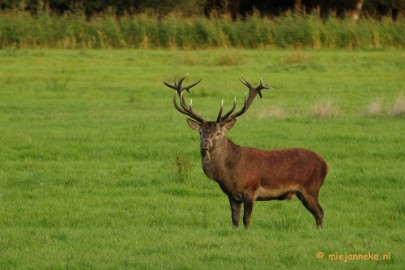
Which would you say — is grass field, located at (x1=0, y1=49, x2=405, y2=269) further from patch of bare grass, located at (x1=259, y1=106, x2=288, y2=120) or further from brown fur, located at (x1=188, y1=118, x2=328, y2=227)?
brown fur, located at (x1=188, y1=118, x2=328, y2=227)

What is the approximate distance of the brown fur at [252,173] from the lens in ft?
33.9

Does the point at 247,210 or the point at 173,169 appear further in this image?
the point at 173,169

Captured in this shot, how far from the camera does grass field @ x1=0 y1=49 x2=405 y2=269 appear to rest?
30.3ft

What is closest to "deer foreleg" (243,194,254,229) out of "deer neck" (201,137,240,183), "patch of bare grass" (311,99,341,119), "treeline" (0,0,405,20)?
"deer neck" (201,137,240,183)

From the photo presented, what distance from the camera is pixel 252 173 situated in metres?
10.4

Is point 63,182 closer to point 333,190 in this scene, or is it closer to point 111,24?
point 333,190

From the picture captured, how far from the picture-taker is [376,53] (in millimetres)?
34000

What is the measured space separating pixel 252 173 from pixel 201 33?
26.7 m

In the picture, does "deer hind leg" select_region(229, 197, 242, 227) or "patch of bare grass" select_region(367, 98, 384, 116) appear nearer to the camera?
"deer hind leg" select_region(229, 197, 242, 227)

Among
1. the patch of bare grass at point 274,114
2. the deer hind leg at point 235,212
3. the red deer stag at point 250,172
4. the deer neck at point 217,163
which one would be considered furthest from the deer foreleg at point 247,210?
the patch of bare grass at point 274,114

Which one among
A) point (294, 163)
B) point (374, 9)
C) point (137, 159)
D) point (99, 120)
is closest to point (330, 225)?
point (294, 163)

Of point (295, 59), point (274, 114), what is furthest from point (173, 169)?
point (295, 59)

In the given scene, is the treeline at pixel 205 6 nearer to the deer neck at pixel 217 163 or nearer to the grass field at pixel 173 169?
the grass field at pixel 173 169

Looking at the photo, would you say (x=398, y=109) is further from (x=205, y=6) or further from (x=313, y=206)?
(x=205, y=6)
